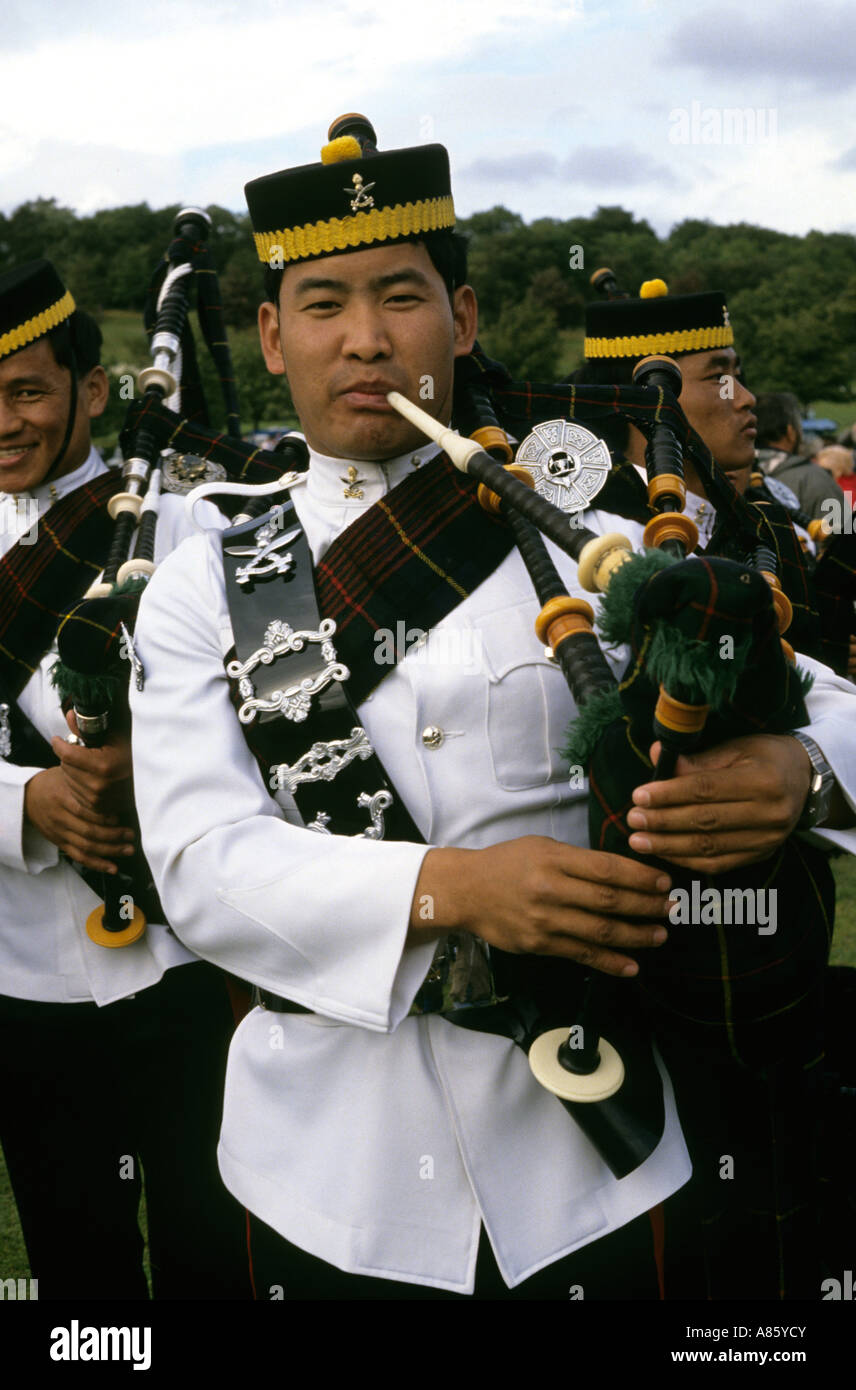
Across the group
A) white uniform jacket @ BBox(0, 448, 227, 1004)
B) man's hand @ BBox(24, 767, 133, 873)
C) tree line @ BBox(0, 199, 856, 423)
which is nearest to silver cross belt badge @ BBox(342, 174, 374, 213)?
white uniform jacket @ BBox(0, 448, 227, 1004)

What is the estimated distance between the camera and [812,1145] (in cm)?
245

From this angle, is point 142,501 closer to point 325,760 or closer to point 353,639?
point 353,639

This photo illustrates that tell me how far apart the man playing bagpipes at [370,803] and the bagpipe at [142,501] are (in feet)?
0.65

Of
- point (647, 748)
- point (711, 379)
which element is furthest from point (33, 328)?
point (647, 748)

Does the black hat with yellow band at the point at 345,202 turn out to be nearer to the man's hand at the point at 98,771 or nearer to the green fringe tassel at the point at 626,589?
the green fringe tassel at the point at 626,589

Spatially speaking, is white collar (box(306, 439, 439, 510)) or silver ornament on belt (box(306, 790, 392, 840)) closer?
silver ornament on belt (box(306, 790, 392, 840))

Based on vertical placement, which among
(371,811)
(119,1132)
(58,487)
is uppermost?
(58,487)

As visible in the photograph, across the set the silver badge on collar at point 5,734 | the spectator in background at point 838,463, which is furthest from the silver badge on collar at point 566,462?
the spectator in background at point 838,463

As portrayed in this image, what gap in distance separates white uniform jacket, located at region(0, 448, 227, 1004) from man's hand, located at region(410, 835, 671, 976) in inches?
48.9

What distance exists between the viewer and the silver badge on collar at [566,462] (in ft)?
5.81

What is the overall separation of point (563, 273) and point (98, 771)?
19878 millimetres

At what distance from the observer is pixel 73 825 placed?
2.24 metres

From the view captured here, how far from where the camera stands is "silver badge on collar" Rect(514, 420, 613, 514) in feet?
5.81

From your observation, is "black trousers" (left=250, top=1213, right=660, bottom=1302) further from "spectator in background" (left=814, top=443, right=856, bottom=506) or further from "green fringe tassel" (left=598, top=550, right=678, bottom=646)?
"spectator in background" (left=814, top=443, right=856, bottom=506)
